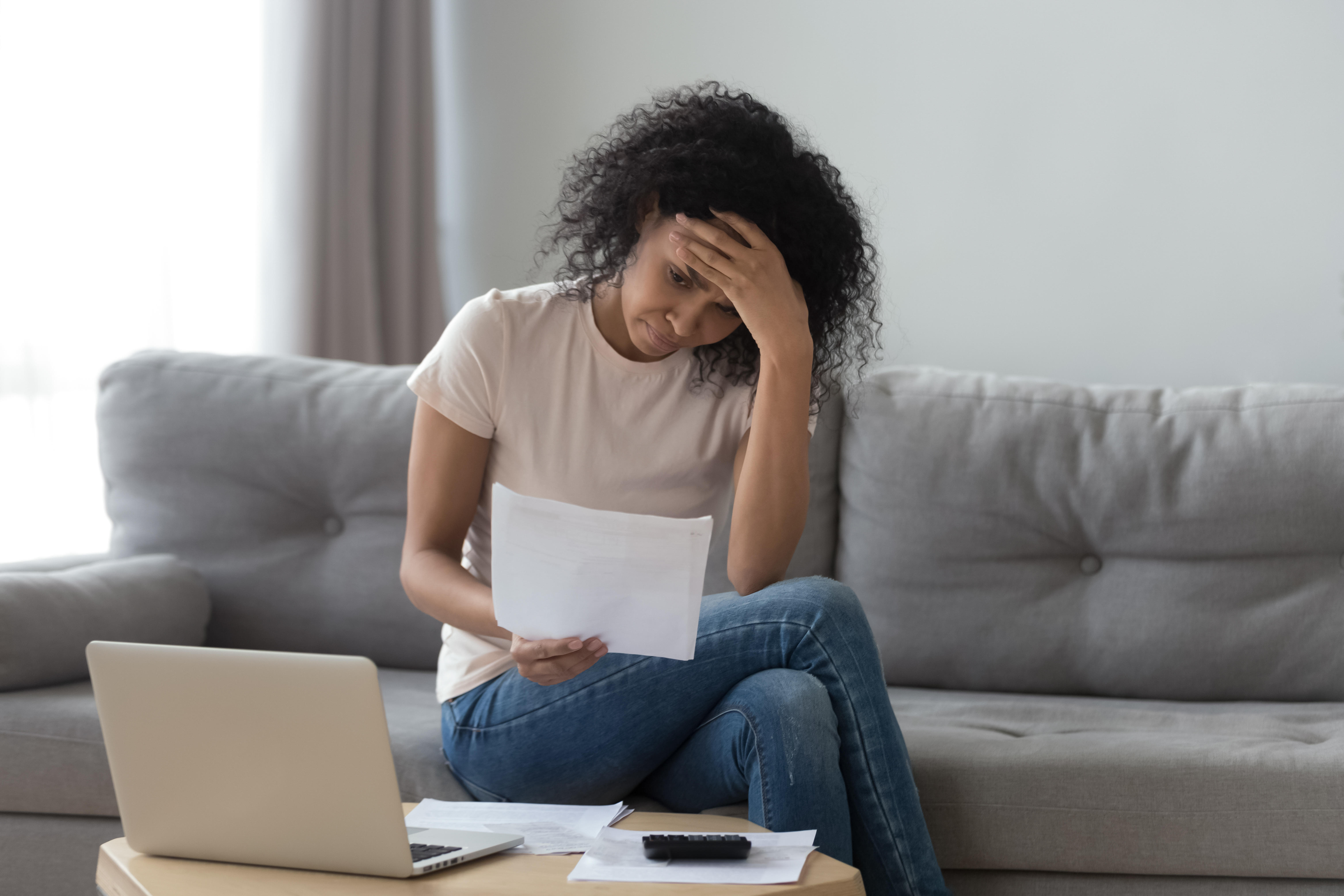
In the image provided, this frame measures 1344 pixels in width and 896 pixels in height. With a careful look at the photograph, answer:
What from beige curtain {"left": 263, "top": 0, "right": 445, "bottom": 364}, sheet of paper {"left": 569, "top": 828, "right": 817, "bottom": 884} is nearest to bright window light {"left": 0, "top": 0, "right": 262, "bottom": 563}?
beige curtain {"left": 263, "top": 0, "right": 445, "bottom": 364}

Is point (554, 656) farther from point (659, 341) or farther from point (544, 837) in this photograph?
point (659, 341)

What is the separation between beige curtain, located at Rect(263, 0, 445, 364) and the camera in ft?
7.53

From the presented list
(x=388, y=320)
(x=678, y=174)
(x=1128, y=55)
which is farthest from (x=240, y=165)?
(x=1128, y=55)

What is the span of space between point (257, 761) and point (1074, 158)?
1839mm

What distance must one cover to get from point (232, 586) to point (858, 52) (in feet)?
5.14

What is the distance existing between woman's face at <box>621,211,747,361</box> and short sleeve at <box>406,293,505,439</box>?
0.53ft

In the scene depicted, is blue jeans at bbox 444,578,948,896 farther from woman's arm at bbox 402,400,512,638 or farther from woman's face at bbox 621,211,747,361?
woman's face at bbox 621,211,747,361

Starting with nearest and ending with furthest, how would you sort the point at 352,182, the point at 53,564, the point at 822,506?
the point at 53,564 < the point at 822,506 < the point at 352,182

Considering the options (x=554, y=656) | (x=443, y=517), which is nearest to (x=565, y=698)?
(x=554, y=656)

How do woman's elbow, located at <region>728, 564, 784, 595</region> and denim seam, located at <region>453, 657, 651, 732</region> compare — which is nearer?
denim seam, located at <region>453, 657, 651, 732</region>

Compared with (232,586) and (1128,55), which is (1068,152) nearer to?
(1128,55)

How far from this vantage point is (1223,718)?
1.52 m

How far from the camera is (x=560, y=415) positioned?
1.29 meters

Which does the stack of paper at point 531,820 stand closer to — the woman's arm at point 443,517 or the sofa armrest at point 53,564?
the woman's arm at point 443,517
